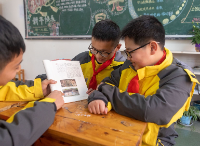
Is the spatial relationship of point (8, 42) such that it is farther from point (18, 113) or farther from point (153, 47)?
point (153, 47)

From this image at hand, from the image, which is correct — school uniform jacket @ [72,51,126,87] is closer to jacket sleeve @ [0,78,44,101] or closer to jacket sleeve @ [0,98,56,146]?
jacket sleeve @ [0,78,44,101]

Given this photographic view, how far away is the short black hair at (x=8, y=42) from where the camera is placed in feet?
1.81

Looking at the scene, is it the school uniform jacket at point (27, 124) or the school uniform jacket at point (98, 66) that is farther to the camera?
the school uniform jacket at point (98, 66)

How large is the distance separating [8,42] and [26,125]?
0.99ft

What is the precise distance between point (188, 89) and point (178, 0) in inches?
70.7

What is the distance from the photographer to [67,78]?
0.97 metres

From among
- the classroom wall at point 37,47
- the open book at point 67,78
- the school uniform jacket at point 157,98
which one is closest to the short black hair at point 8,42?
the open book at point 67,78

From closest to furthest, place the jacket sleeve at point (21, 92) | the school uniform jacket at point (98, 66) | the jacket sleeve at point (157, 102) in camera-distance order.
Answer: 1. the jacket sleeve at point (157, 102)
2. the jacket sleeve at point (21, 92)
3. the school uniform jacket at point (98, 66)

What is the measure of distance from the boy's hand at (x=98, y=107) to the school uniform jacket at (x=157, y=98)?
0.04m

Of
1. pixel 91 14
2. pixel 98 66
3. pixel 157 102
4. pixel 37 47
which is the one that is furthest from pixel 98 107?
pixel 37 47

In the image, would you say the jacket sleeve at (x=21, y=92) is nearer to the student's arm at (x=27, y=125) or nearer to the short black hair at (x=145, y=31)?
the student's arm at (x=27, y=125)

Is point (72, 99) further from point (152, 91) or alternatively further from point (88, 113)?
point (152, 91)

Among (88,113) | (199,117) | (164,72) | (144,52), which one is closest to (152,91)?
(164,72)

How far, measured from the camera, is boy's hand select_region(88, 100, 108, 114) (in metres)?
→ 0.74
